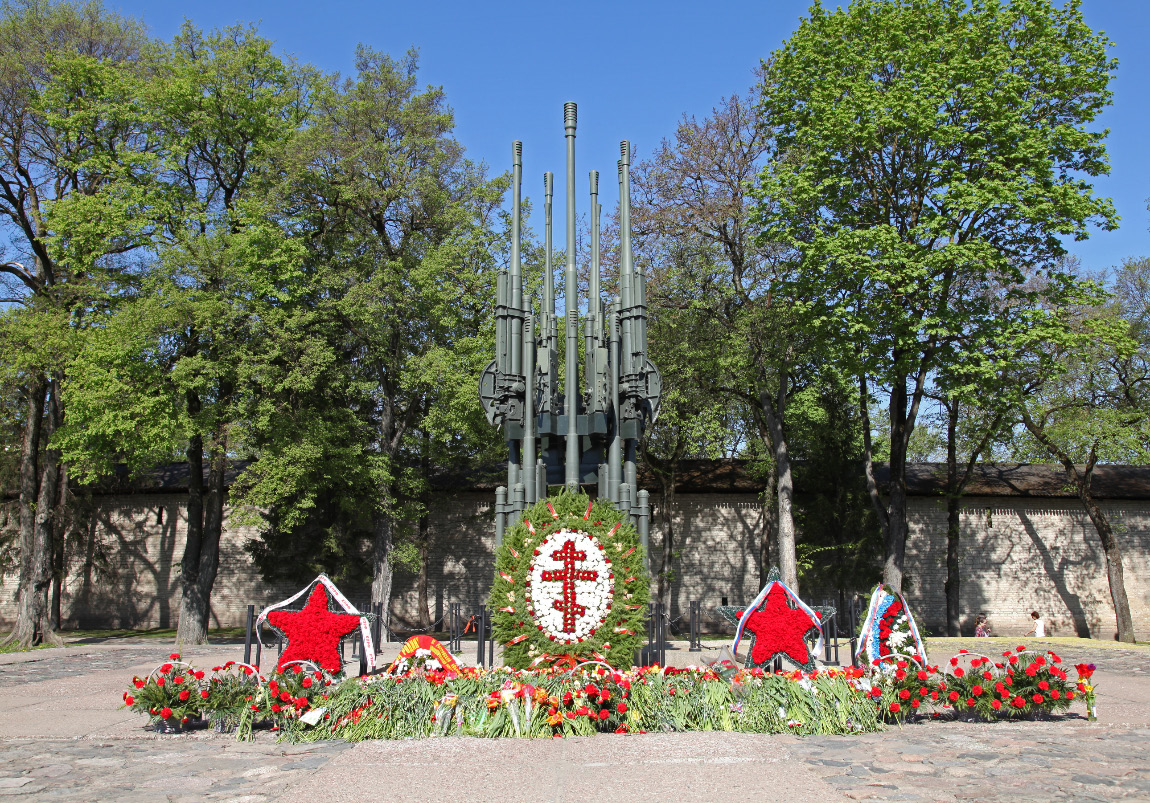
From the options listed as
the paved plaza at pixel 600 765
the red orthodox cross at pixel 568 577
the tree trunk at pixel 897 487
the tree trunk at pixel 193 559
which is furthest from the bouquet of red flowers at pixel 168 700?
the tree trunk at pixel 897 487

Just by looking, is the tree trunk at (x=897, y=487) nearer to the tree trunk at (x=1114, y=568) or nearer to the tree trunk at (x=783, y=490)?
the tree trunk at (x=783, y=490)

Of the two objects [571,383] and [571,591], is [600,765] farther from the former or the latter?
[571,383]

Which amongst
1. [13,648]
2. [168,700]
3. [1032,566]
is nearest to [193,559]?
[13,648]

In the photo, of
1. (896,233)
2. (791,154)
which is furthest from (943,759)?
(791,154)

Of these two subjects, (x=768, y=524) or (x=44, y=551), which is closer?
(x=44, y=551)

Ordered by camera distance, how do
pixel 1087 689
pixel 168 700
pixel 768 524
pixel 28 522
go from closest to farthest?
pixel 168 700
pixel 1087 689
pixel 28 522
pixel 768 524

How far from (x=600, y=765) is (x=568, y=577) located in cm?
346

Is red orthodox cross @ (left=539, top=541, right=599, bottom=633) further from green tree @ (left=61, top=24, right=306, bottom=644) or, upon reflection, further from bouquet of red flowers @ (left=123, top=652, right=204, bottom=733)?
green tree @ (left=61, top=24, right=306, bottom=644)

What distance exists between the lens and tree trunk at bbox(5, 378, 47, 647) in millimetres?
21812

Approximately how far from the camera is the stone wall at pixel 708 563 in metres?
29.2

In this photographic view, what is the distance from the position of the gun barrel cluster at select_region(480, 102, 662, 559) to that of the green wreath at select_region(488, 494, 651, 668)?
0.92m

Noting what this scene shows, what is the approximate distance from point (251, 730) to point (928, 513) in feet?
85.3

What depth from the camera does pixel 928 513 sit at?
2991 cm

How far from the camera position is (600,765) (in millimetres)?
7656
